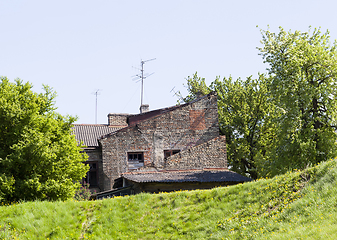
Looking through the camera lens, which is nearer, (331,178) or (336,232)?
(336,232)

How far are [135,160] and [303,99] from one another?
1364cm

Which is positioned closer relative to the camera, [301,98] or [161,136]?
[301,98]

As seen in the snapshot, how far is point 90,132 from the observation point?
34.3 metres

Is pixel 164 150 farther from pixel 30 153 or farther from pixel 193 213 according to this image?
pixel 193 213

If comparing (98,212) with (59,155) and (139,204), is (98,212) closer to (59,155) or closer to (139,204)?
(139,204)

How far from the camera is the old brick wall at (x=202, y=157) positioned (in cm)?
2669

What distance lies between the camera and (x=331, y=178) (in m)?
13.8

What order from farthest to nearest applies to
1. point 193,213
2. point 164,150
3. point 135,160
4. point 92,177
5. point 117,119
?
point 117,119 < point 92,177 < point 164,150 < point 135,160 < point 193,213

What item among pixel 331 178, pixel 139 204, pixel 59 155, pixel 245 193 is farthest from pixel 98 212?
pixel 331 178

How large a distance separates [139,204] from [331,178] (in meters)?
9.01

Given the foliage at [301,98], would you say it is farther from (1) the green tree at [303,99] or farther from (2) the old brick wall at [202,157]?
(2) the old brick wall at [202,157]

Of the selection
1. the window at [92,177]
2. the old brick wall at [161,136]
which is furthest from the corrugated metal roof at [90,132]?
the old brick wall at [161,136]

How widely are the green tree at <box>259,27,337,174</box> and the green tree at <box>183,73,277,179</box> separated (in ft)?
24.5

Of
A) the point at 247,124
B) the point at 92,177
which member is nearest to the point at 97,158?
the point at 92,177
